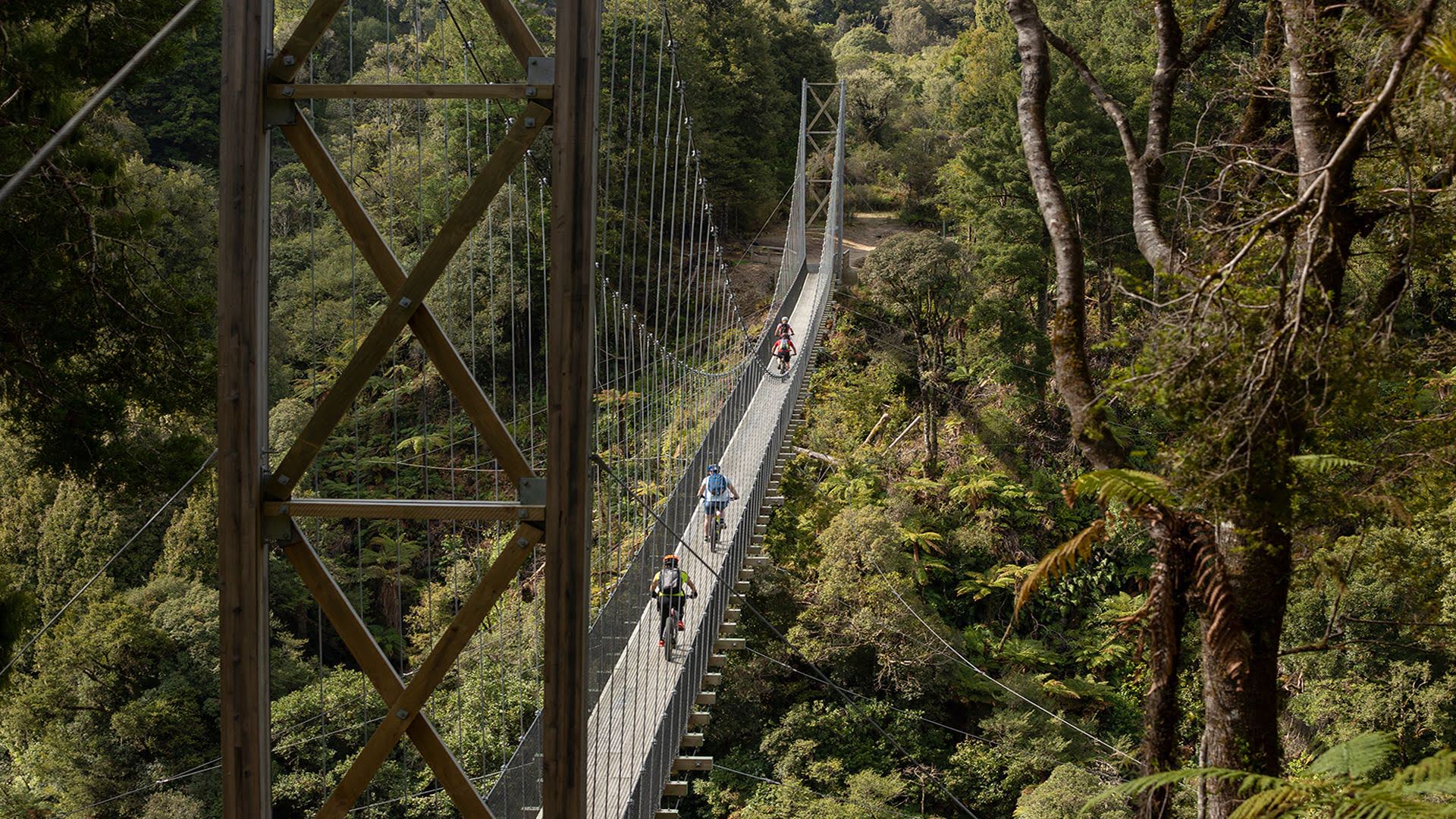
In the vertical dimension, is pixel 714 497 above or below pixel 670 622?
above

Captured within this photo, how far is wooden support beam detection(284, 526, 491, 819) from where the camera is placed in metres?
1.76

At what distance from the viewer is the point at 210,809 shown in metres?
8.30

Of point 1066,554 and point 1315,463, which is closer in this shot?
point 1315,463

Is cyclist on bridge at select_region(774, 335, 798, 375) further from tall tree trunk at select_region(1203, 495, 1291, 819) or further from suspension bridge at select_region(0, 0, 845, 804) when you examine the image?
tall tree trunk at select_region(1203, 495, 1291, 819)

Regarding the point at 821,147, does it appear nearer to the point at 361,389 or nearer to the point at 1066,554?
the point at 1066,554

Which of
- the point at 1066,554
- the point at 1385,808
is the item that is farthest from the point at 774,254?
the point at 1385,808

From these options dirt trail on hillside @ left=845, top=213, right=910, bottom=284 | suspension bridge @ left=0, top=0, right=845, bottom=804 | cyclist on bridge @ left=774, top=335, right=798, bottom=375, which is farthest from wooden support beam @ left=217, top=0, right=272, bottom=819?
dirt trail on hillside @ left=845, top=213, right=910, bottom=284

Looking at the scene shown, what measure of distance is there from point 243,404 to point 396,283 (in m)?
0.29

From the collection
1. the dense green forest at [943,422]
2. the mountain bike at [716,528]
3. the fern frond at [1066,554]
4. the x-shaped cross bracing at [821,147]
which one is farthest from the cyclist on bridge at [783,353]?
the x-shaped cross bracing at [821,147]

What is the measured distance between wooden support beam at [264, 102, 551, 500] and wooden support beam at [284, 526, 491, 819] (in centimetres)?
12

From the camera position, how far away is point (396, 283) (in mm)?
1780

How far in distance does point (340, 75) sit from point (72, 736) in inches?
440

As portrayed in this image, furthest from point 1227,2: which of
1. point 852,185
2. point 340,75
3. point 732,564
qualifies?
point 852,185

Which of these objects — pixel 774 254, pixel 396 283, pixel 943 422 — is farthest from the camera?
pixel 774 254
